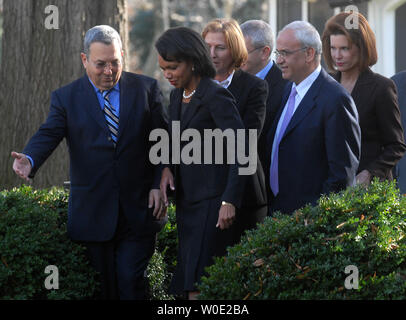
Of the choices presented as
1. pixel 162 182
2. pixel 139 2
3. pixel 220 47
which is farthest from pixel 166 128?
pixel 139 2

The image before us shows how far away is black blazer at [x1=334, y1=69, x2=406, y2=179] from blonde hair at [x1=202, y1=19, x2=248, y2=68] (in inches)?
36.1

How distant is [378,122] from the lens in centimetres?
564

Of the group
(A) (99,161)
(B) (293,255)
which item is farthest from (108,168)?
(B) (293,255)

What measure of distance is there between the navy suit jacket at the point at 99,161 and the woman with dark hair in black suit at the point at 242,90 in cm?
64

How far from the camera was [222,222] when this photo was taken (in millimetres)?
4617

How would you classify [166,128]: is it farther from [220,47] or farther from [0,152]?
[0,152]

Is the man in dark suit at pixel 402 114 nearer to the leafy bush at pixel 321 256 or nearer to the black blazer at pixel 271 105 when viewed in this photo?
the black blazer at pixel 271 105

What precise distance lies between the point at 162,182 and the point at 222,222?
2.19 feet

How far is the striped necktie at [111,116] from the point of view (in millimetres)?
5164

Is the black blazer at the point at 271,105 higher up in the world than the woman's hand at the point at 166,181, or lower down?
higher up

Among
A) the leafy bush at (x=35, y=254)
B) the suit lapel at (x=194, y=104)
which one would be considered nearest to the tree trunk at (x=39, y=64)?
the leafy bush at (x=35, y=254)

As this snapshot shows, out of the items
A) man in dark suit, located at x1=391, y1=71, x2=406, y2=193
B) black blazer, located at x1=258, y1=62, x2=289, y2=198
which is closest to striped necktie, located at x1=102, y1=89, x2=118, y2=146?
black blazer, located at x1=258, y1=62, x2=289, y2=198

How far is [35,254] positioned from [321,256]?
185cm
